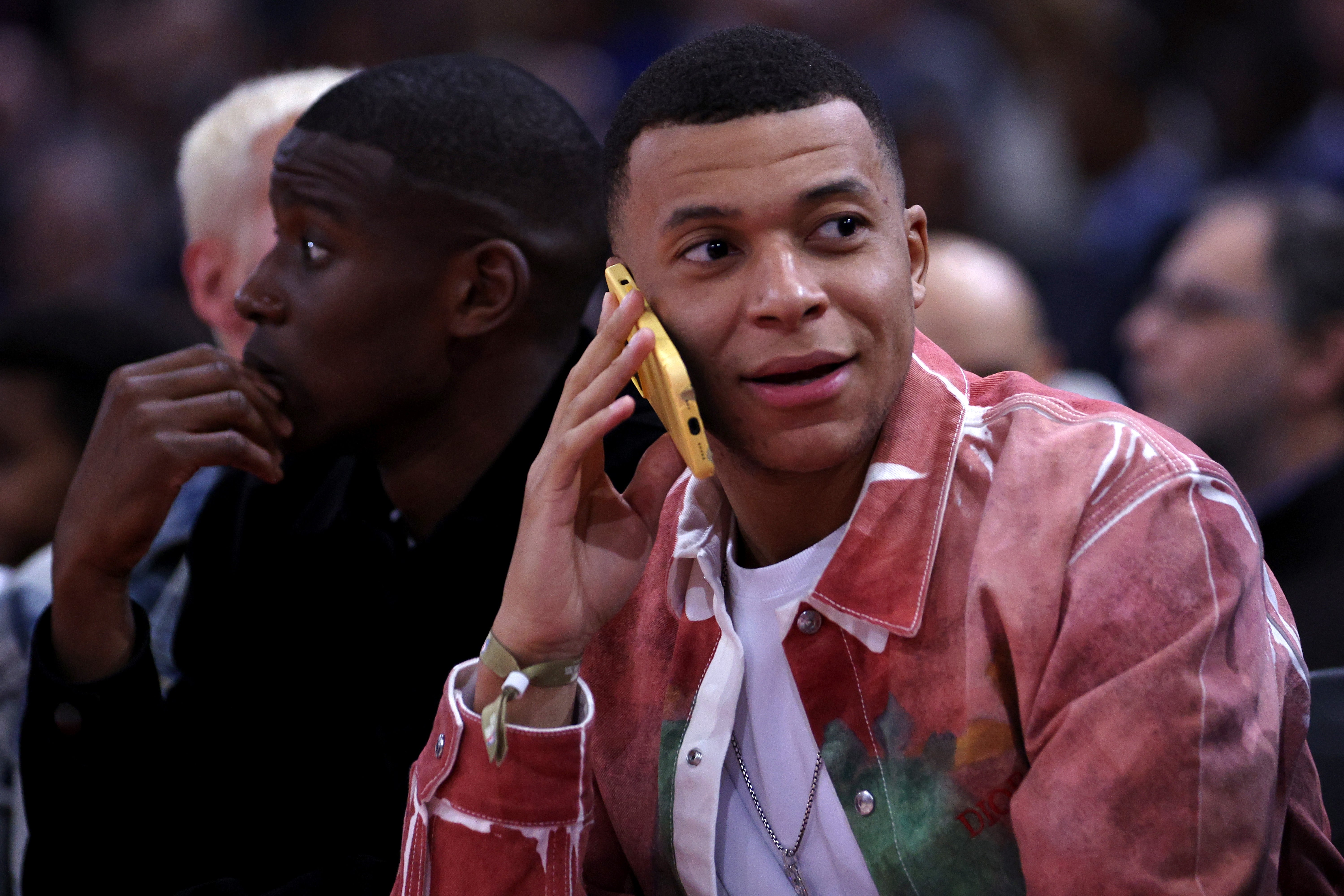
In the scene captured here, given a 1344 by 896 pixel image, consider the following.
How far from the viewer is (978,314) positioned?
3867mm

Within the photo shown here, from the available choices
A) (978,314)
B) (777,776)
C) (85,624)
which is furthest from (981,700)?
(978,314)

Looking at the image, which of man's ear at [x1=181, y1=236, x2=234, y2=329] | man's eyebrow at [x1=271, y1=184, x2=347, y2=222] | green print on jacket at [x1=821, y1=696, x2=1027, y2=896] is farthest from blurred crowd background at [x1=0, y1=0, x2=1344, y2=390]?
green print on jacket at [x1=821, y1=696, x2=1027, y2=896]

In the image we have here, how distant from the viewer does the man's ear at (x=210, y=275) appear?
280 cm

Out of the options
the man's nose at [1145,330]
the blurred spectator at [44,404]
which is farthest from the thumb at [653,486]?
the man's nose at [1145,330]

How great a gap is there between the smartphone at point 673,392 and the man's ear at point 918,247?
12.9 inches

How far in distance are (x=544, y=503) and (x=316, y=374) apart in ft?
2.01

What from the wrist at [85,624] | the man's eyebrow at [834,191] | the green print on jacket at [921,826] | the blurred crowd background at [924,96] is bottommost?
the blurred crowd background at [924,96]

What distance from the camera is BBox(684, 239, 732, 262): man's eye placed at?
5.44 feet

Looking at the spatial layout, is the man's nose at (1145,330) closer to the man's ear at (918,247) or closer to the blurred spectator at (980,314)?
the blurred spectator at (980,314)

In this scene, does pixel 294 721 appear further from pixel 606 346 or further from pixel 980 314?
pixel 980 314

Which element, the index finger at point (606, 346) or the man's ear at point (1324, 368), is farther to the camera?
the man's ear at point (1324, 368)

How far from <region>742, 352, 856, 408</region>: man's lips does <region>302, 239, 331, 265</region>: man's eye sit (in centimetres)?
80

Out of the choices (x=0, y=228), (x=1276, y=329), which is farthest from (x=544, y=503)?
(x=0, y=228)

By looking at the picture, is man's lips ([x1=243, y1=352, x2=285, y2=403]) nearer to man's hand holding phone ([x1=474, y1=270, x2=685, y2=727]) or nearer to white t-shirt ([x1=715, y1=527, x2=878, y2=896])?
man's hand holding phone ([x1=474, y1=270, x2=685, y2=727])
